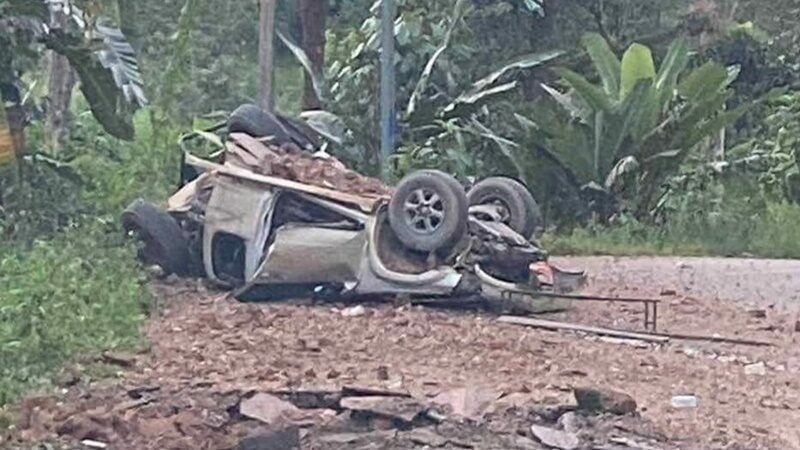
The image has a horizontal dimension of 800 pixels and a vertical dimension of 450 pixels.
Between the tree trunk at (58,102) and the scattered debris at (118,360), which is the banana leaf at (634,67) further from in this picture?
the scattered debris at (118,360)

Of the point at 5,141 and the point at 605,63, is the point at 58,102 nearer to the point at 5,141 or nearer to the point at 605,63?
the point at 605,63

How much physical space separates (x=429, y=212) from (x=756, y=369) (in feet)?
9.08

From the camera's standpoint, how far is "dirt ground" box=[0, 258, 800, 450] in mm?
7434

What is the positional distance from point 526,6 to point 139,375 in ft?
53.8

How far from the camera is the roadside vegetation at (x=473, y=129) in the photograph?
38.2ft

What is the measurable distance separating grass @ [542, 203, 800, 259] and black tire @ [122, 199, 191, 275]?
641cm

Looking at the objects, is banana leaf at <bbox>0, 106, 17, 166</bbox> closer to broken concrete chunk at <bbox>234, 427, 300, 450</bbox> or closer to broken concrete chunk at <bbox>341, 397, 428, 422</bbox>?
broken concrete chunk at <bbox>341, 397, 428, 422</bbox>

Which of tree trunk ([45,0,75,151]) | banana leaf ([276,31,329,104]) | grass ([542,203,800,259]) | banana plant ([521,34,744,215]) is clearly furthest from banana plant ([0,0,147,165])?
banana leaf ([276,31,329,104])

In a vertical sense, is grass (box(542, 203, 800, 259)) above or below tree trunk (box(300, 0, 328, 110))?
below

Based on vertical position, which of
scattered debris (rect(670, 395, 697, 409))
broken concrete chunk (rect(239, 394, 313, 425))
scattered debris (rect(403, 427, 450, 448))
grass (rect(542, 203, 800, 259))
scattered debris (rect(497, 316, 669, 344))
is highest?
broken concrete chunk (rect(239, 394, 313, 425))

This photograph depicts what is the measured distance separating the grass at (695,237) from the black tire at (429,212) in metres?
6.95

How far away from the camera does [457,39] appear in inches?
932

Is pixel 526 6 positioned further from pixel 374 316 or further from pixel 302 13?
pixel 374 316

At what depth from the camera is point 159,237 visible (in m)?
13.4
